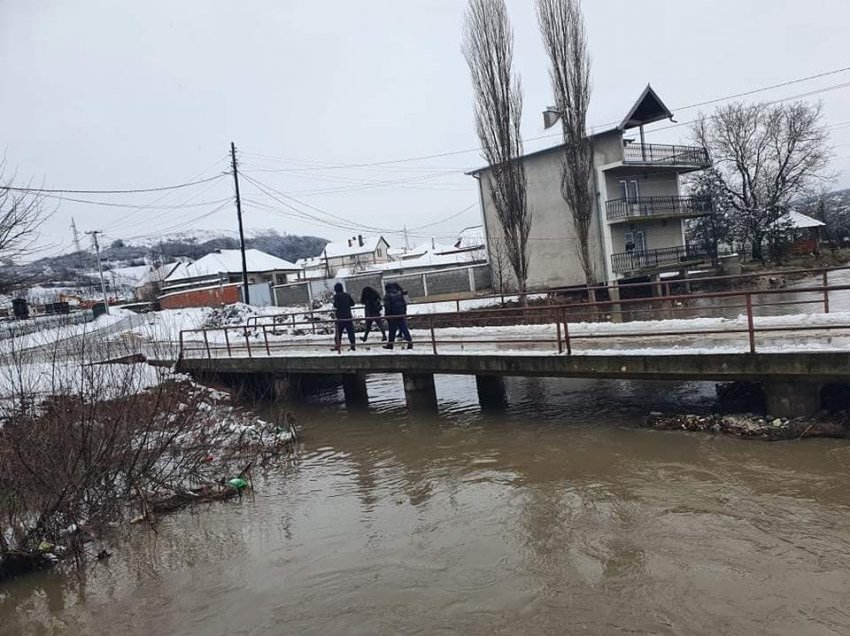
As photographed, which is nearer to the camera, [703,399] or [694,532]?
[694,532]

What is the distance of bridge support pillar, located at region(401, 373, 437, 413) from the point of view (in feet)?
46.0

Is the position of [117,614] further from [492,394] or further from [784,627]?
[492,394]

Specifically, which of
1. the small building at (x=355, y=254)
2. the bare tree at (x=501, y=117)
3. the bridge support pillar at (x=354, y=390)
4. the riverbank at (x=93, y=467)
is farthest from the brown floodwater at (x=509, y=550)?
the small building at (x=355, y=254)

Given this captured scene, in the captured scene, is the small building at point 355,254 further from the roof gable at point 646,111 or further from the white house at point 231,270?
the roof gable at point 646,111

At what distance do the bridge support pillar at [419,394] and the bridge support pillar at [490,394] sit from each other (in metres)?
1.23

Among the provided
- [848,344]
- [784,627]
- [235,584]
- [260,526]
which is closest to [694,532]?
[784,627]

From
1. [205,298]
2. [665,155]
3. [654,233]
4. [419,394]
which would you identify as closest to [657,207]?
[654,233]

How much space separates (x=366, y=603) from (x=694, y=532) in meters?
3.62

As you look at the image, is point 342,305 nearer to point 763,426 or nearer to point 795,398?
point 763,426

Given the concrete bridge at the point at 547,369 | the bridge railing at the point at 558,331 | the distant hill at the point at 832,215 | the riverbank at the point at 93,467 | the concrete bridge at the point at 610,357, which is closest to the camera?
the riverbank at the point at 93,467

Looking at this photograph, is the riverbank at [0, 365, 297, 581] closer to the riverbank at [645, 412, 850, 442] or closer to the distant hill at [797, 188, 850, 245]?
the riverbank at [645, 412, 850, 442]

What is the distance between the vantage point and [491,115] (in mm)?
29500

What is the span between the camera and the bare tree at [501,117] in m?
29.2

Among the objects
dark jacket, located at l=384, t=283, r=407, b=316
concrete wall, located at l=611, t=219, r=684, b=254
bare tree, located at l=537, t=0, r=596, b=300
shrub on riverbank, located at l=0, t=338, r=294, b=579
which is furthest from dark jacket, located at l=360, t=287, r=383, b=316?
concrete wall, located at l=611, t=219, r=684, b=254
